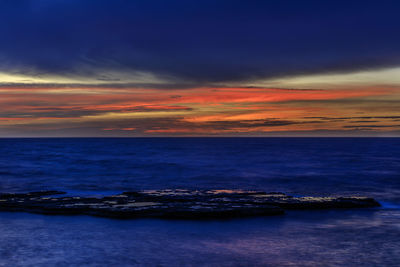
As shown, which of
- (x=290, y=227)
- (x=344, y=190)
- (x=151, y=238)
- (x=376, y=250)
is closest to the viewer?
(x=376, y=250)

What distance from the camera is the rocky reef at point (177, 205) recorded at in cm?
1858

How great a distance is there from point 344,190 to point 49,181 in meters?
26.7

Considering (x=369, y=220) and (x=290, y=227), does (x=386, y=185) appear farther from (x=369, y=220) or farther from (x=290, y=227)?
(x=290, y=227)

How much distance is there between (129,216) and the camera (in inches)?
723

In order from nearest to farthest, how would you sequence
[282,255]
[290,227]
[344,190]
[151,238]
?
[282,255] < [151,238] < [290,227] < [344,190]

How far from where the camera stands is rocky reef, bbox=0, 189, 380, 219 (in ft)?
61.0

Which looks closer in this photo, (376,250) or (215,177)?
(376,250)

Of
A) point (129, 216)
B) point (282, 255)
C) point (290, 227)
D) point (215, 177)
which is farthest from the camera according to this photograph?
point (215, 177)

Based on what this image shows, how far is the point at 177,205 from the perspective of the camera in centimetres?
1995

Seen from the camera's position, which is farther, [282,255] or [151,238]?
[151,238]

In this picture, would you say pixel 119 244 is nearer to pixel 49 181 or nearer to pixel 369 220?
pixel 369 220

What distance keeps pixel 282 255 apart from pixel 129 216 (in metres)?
8.00

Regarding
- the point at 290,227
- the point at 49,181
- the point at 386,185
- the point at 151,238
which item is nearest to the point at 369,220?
the point at 290,227

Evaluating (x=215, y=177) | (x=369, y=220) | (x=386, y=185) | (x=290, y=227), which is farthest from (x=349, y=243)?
(x=215, y=177)
